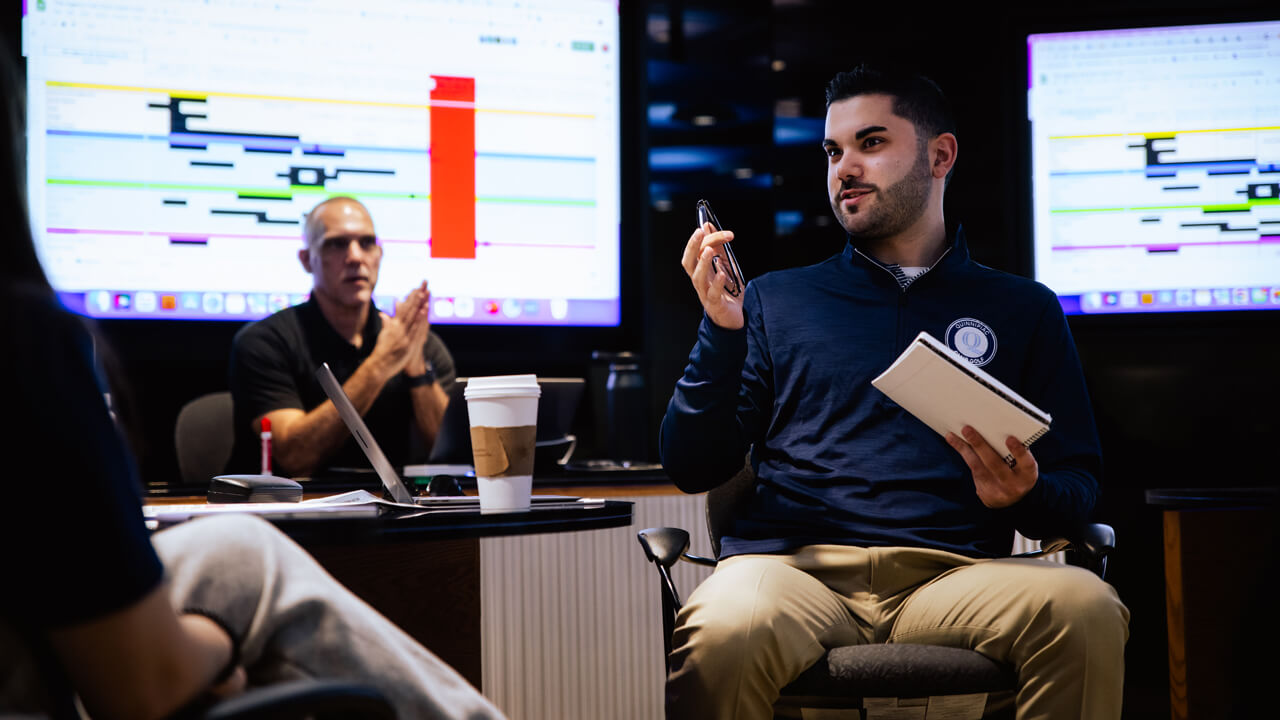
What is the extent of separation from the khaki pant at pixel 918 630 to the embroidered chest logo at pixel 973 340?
0.39 meters

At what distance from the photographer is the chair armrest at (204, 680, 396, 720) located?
2.16ft

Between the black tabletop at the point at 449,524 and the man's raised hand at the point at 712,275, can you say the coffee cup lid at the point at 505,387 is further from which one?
the man's raised hand at the point at 712,275

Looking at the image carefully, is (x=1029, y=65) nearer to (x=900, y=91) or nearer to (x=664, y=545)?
(x=900, y=91)

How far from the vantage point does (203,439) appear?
2453mm

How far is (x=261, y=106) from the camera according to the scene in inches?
101

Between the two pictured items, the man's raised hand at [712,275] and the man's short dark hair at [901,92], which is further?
the man's short dark hair at [901,92]

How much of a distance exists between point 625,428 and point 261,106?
1.17m

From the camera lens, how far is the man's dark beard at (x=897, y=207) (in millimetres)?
2049

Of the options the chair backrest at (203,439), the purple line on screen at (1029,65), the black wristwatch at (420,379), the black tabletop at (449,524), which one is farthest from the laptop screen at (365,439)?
the purple line on screen at (1029,65)

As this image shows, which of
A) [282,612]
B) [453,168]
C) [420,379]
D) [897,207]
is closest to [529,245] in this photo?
[453,168]

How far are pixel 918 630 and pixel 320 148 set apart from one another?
1.80 metres

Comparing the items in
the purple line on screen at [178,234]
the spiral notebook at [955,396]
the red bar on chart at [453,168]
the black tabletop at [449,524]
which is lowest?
the black tabletop at [449,524]

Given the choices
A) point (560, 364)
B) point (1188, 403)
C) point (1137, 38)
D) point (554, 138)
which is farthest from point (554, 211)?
point (1188, 403)

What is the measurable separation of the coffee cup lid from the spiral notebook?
478 mm
